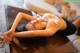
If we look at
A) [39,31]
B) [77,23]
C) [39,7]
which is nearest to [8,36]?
[39,31]

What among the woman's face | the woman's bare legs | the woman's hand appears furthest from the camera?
the woman's bare legs

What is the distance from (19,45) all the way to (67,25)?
0.65 metres

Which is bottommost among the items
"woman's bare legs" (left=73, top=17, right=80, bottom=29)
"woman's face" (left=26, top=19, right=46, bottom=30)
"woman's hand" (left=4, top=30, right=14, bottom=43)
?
"woman's bare legs" (left=73, top=17, right=80, bottom=29)

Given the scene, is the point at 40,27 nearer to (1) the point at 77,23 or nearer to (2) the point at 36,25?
(2) the point at 36,25

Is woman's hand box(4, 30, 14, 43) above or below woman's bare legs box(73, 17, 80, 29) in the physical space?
above

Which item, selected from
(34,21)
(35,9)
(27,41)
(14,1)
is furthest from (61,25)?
(14,1)

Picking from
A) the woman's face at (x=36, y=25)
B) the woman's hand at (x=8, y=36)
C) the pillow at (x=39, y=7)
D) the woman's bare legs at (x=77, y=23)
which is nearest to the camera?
the woman's hand at (x=8, y=36)

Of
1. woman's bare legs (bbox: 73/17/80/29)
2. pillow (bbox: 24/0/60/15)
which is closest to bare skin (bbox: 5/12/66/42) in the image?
woman's bare legs (bbox: 73/17/80/29)

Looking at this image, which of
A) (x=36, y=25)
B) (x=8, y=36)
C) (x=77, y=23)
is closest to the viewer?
(x=8, y=36)

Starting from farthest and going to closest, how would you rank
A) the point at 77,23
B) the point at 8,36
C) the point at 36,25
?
the point at 77,23 < the point at 36,25 < the point at 8,36

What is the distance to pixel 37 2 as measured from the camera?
91.8 inches

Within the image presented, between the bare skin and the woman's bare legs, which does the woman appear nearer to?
the bare skin

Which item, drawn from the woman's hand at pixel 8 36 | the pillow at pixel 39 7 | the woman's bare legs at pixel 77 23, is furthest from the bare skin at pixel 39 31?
the pillow at pixel 39 7

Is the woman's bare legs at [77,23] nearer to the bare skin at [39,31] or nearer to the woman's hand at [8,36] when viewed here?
the bare skin at [39,31]
